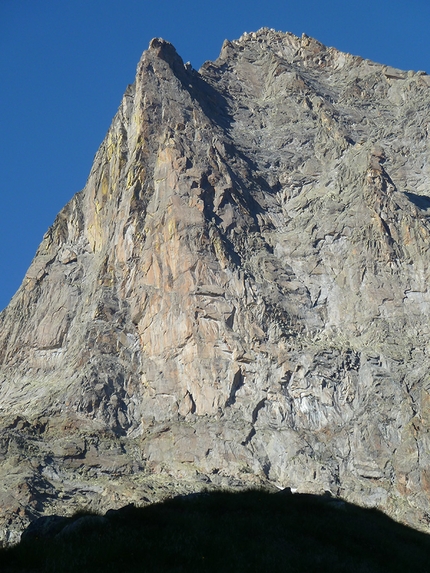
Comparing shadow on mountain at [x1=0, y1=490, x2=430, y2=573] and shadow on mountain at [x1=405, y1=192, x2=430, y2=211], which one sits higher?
shadow on mountain at [x1=405, y1=192, x2=430, y2=211]

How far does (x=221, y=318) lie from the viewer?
64.2 m

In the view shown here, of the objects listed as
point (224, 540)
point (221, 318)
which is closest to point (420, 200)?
point (221, 318)

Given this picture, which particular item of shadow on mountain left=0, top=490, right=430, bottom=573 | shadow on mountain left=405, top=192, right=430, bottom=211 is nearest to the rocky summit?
shadow on mountain left=405, top=192, right=430, bottom=211

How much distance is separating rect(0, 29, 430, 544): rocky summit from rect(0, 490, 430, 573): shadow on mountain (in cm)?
2347

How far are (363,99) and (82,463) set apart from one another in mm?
61620

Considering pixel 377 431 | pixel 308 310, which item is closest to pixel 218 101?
pixel 308 310

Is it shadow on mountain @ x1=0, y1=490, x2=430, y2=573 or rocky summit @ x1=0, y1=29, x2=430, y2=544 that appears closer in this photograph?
shadow on mountain @ x1=0, y1=490, x2=430, y2=573

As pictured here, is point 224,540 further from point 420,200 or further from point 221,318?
point 420,200

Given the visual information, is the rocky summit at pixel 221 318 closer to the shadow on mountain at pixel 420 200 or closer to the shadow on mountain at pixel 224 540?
the shadow on mountain at pixel 420 200

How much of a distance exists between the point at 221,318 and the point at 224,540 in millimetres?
43360

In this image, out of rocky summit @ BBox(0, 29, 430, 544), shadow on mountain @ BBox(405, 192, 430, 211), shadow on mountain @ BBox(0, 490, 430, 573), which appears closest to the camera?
shadow on mountain @ BBox(0, 490, 430, 573)

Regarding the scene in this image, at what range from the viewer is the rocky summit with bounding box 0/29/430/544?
55.5 meters

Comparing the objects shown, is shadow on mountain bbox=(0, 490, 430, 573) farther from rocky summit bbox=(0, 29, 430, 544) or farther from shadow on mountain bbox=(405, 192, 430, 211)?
shadow on mountain bbox=(405, 192, 430, 211)

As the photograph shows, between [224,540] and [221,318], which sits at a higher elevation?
[221,318]
